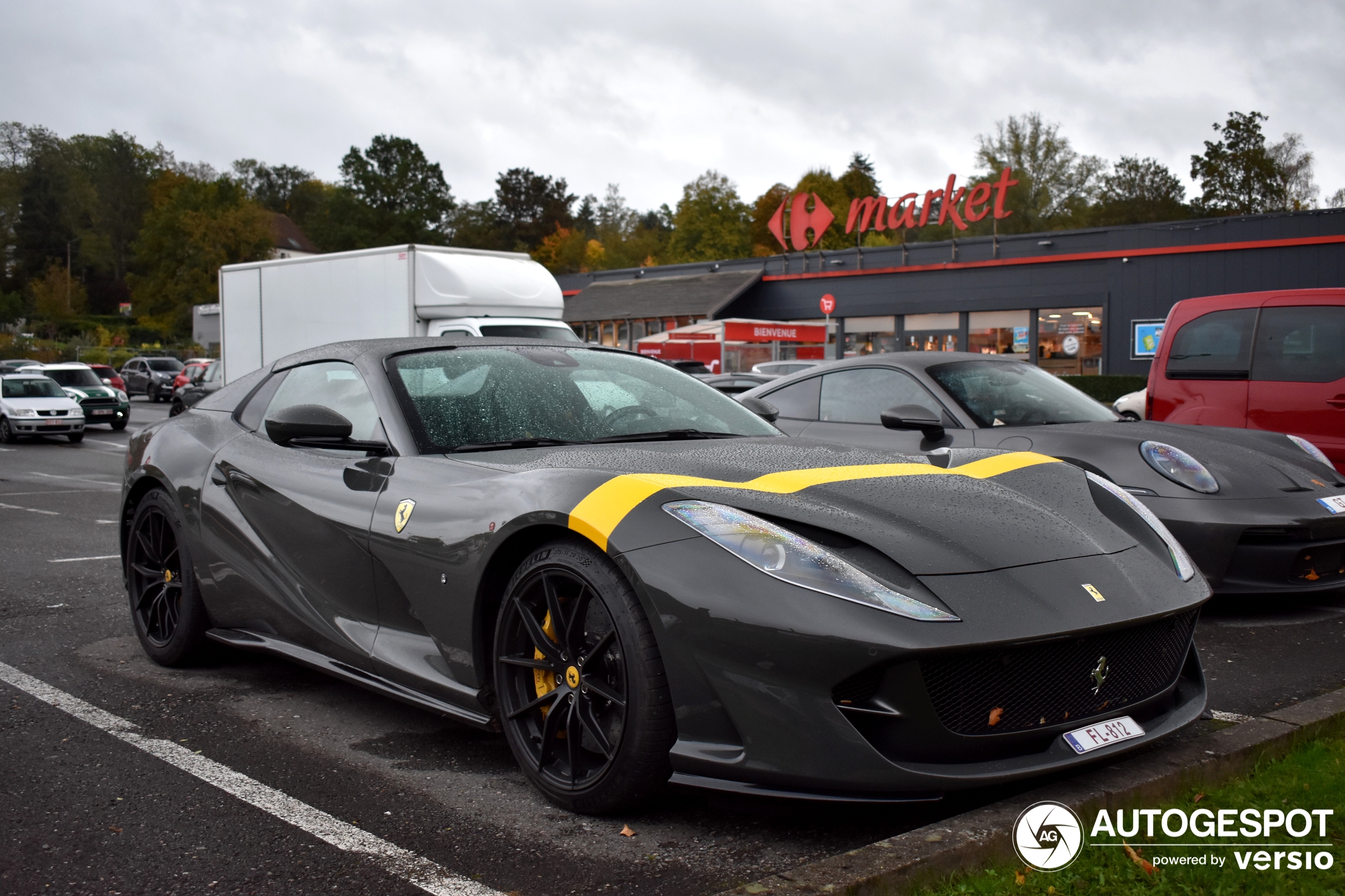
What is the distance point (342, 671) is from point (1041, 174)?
67.2 metres

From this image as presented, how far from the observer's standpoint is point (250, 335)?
55.1ft

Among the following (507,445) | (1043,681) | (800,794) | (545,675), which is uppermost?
(507,445)

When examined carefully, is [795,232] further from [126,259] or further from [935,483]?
[126,259]

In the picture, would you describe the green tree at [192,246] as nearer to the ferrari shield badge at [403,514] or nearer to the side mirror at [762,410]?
the side mirror at [762,410]

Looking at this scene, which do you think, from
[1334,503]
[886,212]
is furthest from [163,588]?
[886,212]

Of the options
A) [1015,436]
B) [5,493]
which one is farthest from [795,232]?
[1015,436]

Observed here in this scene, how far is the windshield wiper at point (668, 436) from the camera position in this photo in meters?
3.70

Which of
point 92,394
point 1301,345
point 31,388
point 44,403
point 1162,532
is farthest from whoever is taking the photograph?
point 92,394

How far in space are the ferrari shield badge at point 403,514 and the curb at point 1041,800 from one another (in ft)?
5.25

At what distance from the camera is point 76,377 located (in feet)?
82.7

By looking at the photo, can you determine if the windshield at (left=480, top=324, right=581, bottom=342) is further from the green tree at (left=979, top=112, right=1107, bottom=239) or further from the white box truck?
the green tree at (left=979, top=112, right=1107, bottom=239)

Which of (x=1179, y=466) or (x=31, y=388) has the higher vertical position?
(x=1179, y=466)

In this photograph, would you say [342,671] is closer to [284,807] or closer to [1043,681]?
[284,807]

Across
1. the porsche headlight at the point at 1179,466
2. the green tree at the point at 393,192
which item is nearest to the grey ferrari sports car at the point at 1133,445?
the porsche headlight at the point at 1179,466
